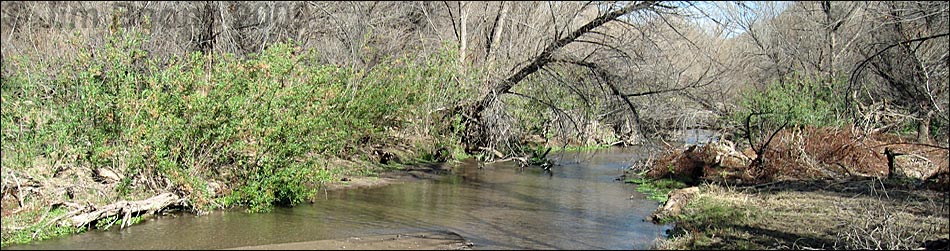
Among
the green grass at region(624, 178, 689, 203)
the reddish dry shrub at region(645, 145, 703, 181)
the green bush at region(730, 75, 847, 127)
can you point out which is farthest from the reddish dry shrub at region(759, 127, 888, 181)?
the green bush at region(730, 75, 847, 127)

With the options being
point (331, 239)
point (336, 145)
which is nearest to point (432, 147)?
point (336, 145)

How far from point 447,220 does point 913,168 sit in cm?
1036

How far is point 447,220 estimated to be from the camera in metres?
12.8

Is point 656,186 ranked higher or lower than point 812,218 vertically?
higher

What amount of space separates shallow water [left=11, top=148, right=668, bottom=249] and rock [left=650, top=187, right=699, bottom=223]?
1.06ft

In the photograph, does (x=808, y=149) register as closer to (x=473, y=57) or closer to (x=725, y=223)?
(x=725, y=223)

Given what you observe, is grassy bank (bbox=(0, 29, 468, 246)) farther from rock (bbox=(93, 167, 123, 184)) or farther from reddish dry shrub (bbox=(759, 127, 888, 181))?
reddish dry shrub (bbox=(759, 127, 888, 181))

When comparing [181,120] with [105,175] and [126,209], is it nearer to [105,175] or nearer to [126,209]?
[105,175]

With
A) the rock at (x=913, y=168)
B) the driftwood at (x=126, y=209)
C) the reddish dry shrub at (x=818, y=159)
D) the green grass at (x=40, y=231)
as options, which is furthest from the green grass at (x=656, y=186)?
the green grass at (x=40, y=231)

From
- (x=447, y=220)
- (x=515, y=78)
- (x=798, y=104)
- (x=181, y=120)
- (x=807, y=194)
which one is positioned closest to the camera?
(x=181, y=120)

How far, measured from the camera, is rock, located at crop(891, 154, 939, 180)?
15.7 m

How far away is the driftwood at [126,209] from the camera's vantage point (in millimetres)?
10062

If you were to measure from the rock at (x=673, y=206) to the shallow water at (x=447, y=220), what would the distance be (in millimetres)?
324

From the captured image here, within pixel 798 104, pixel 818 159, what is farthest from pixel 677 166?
pixel 798 104
